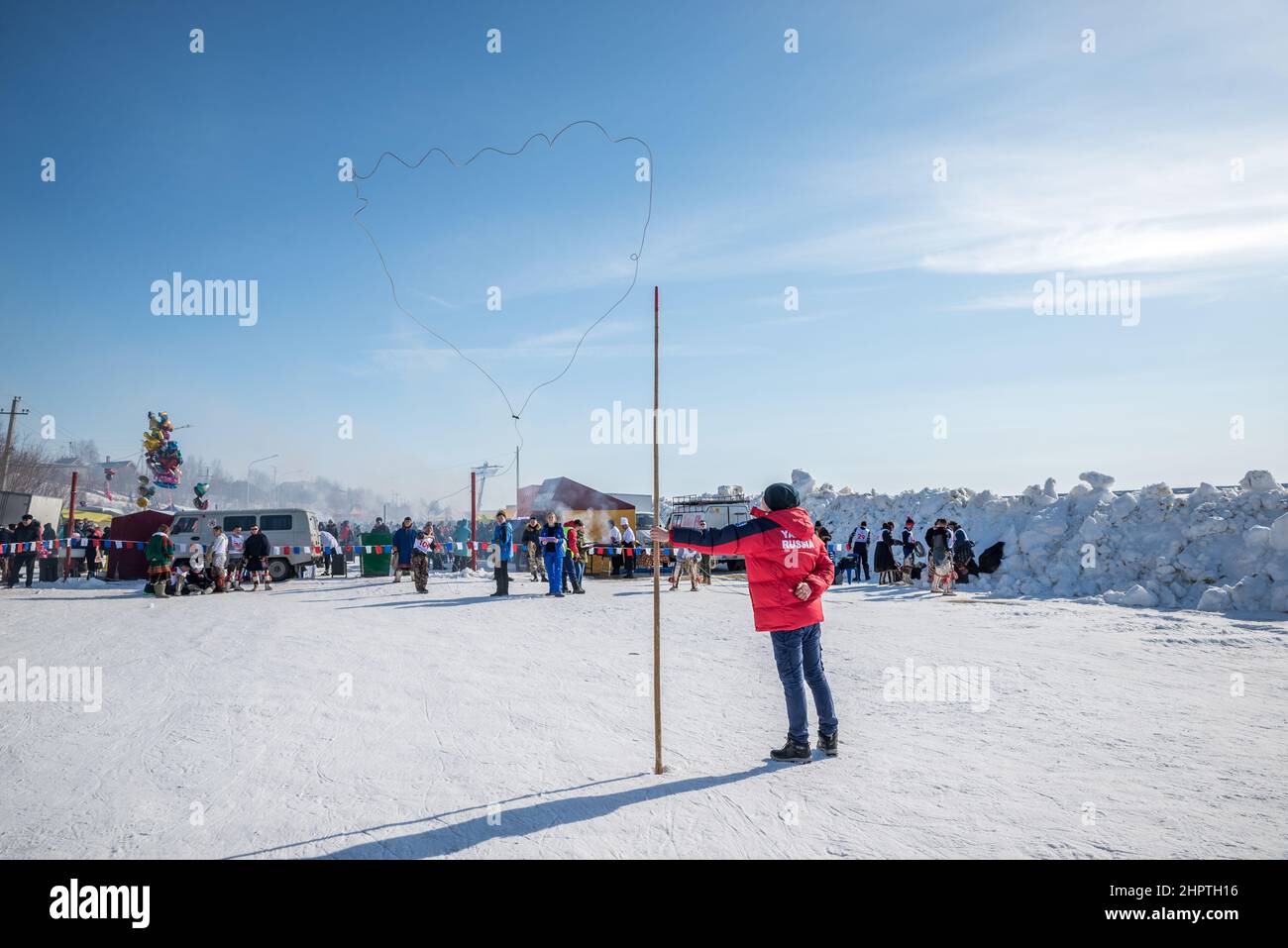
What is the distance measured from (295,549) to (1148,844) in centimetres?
2148

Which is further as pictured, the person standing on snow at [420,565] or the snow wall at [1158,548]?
the person standing on snow at [420,565]

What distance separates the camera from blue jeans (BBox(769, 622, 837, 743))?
203 inches

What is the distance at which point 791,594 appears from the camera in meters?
5.11

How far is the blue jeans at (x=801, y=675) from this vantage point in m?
5.16

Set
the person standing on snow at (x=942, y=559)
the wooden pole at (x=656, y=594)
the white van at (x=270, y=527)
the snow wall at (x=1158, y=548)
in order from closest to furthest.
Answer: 1. the wooden pole at (x=656, y=594)
2. the snow wall at (x=1158, y=548)
3. the person standing on snow at (x=942, y=559)
4. the white van at (x=270, y=527)

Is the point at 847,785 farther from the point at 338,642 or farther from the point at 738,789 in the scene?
the point at 338,642

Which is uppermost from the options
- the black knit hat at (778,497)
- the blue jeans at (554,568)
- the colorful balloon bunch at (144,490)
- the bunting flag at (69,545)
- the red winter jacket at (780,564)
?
the colorful balloon bunch at (144,490)

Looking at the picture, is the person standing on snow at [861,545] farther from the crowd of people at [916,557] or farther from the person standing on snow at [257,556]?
the person standing on snow at [257,556]

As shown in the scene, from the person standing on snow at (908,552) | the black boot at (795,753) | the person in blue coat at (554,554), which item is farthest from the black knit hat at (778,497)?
the person standing on snow at (908,552)

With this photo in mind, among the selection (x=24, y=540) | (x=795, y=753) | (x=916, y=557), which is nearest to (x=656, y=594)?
(x=795, y=753)

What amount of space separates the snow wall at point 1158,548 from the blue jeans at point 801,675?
10.8 m

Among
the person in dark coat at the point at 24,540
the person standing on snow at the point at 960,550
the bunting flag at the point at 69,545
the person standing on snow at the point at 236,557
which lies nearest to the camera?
the person standing on snow at the point at 960,550

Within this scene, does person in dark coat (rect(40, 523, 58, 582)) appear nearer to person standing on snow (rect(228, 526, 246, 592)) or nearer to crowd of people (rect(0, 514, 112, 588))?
crowd of people (rect(0, 514, 112, 588))

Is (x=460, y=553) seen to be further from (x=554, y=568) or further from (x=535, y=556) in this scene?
(x=554, y=568)
